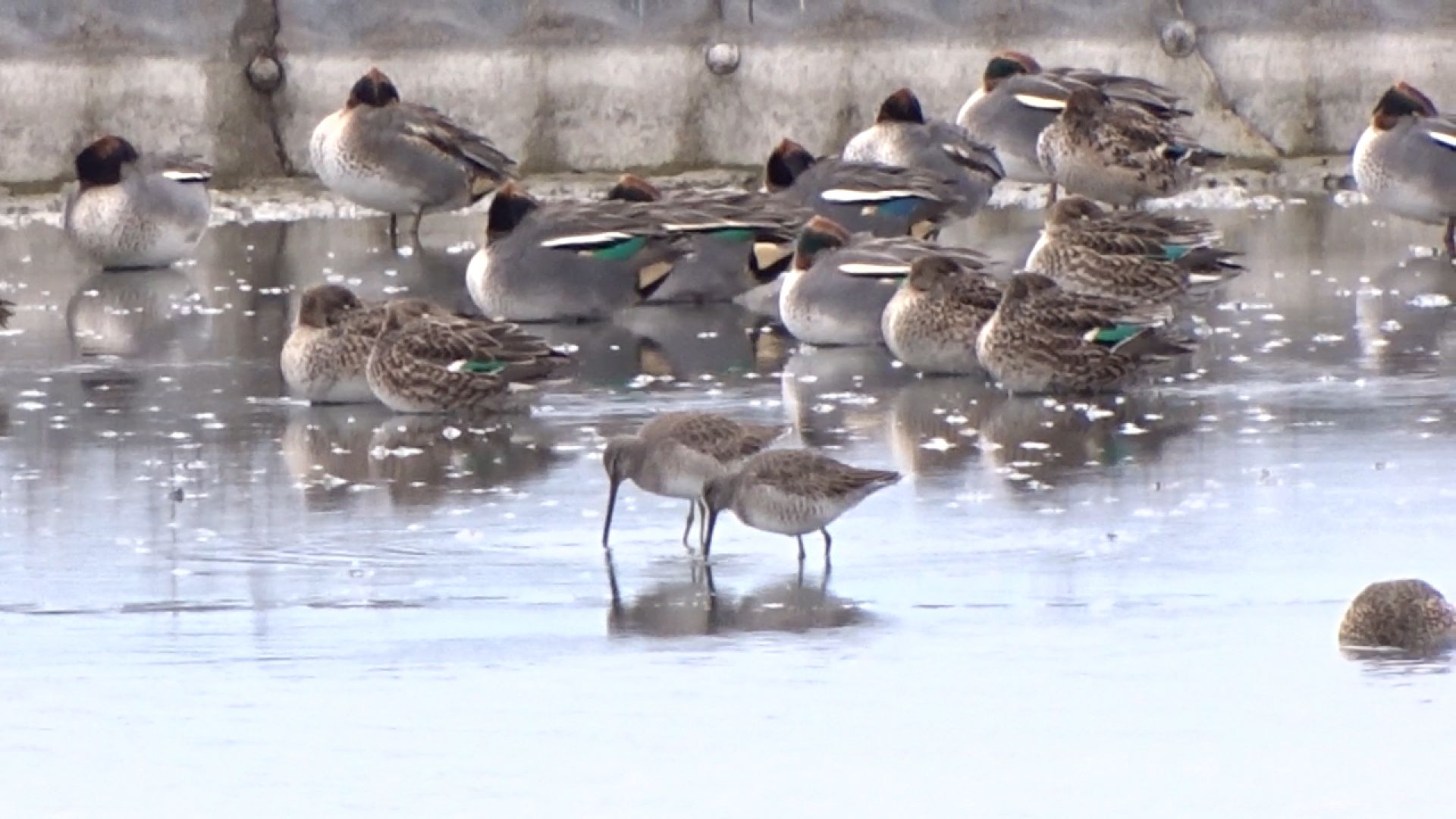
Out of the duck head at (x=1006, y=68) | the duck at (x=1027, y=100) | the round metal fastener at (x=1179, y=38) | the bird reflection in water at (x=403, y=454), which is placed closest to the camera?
the bird reflection in water at (x=403, y=454)

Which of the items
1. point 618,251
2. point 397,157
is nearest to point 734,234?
point 618,251

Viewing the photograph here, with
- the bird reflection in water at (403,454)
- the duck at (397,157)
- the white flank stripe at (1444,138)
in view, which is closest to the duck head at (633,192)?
the duck at (397,157)

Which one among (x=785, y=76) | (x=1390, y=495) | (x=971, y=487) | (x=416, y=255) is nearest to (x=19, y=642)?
(x=971, y=487)

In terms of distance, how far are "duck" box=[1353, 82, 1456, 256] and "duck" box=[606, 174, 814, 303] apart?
313cm

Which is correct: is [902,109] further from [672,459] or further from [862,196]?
[672,459]

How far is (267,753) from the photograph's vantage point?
6879mm

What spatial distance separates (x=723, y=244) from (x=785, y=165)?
1269 millimetres

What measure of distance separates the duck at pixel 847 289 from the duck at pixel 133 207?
384cm

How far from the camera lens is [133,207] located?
15453mm

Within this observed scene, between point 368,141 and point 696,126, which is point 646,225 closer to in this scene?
point 368,141

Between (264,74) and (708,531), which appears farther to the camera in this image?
(264,74)

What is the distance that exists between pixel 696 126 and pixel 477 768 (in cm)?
1157

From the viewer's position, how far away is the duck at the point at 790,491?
28.4ft

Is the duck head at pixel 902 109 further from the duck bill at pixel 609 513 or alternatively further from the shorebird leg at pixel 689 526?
the duck bill at pixel 609 513
